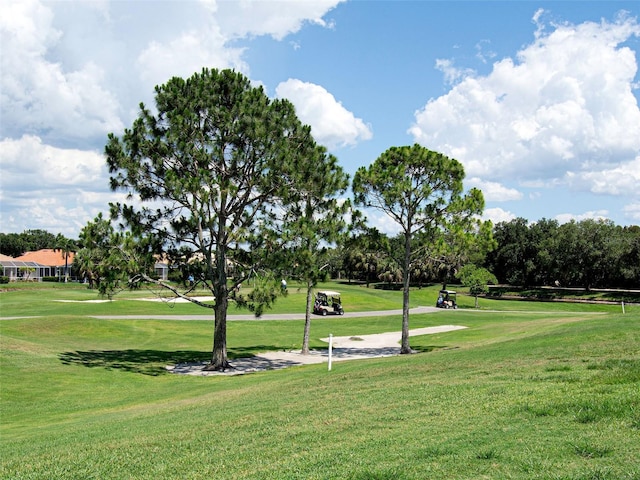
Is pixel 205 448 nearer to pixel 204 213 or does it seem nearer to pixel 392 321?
pixel 204 213

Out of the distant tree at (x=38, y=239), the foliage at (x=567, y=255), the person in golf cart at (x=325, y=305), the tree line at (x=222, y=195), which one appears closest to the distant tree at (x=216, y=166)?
the tree line at (x=222, y=195)

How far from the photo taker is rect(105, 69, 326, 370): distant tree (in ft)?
74.0

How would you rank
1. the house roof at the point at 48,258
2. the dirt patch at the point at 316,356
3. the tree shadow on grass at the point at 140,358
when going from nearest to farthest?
the tree shadow on grass at the point at 140,358 < the dirt patch at the point at 316,356 < the house roof at the point at 48,258

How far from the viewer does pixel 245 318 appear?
44.1 metres

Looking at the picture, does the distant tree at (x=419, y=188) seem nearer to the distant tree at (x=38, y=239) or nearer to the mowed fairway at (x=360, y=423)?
the mowed fairway at (x=360, y=423)

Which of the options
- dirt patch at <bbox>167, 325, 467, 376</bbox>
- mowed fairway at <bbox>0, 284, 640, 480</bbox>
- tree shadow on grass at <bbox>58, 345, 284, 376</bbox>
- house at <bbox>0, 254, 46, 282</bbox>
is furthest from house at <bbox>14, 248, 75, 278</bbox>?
mowed fairway at <bbox>0, 284, 640, 480</bbox>

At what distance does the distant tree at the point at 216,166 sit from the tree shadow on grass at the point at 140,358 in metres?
2.94

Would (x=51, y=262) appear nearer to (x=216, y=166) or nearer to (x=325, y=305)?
(x=325, y=305)

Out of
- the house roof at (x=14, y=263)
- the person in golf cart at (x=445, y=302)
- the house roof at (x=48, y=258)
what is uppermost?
the house roof at (x=48, y=258)

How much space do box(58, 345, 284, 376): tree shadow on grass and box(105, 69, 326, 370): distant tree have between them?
2936mm

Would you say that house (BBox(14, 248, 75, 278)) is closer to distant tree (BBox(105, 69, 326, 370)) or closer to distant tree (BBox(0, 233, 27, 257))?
distant tree (BBox(0, 233, 27, 257))

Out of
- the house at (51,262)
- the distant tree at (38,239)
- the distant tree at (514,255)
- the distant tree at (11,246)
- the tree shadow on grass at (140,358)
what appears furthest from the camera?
the distant tree at (38,239)

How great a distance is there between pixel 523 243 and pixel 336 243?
80933mm

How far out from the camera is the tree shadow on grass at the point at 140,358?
23.8m
